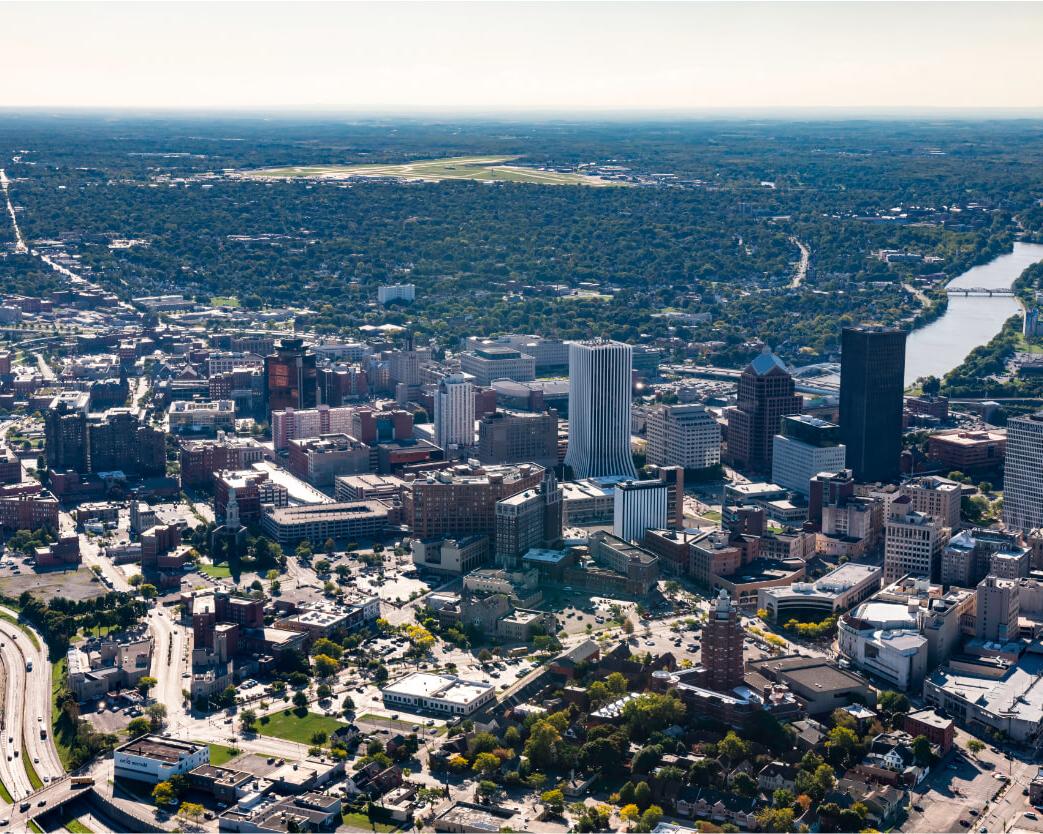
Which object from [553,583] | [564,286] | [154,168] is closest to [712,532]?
[553,583]

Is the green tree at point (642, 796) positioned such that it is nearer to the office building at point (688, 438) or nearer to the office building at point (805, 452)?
the office building at point (805, 452)

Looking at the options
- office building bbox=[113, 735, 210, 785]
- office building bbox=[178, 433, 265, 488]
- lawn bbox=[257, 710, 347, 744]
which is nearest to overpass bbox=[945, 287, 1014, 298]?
office building bbox=[178, 433, 265, 488]

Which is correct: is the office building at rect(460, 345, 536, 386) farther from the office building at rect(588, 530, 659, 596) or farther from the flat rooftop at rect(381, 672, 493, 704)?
the flat rooftop at rect(381, 672, 493, 704)

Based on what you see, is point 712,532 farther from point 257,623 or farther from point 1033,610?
point 257,623

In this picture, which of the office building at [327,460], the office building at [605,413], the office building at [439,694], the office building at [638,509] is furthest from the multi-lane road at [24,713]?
the office building at [605,413]

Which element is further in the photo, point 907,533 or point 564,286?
Answer: point 564,286

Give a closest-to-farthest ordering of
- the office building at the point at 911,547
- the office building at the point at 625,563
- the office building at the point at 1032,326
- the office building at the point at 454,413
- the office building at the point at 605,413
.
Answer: the office building at the point at 625,563 → the office building at the point at 911,547 → the office building at the point at 605,413 → the office building at the point at 454,413 → the office building at the point at 1032,326

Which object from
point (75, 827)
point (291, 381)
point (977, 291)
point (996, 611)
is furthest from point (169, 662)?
point (977, 291)
